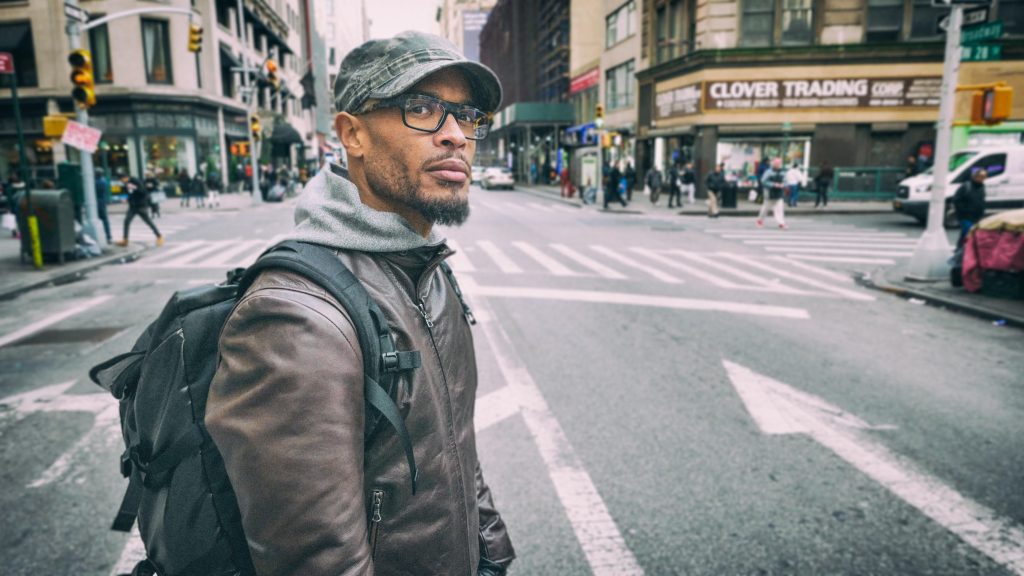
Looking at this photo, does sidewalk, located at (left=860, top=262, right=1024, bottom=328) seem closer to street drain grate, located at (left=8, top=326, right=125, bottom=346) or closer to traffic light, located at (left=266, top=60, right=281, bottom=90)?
street drain grate, located at (left=8, top=326, right=125, bottom=346)

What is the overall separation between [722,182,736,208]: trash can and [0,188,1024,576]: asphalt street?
1601 centimetres

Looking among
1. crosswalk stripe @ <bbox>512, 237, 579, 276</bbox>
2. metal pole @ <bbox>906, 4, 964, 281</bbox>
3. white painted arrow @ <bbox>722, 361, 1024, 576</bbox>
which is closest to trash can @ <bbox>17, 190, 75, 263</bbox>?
crosswalk stripe @ <bbox>512, 237, 579, 276</bbox>

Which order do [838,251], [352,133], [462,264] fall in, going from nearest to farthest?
[352,133] < [462,264] < [838,251]

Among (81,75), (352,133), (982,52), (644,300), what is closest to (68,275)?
(81,75)

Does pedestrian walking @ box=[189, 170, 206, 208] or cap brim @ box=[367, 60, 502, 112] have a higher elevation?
cap brim @ box=[367, 60, 502, 112]

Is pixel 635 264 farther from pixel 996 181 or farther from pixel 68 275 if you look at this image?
pixel 996 181

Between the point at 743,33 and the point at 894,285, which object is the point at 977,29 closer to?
the point at 894,285

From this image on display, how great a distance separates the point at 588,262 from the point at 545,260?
900 mm

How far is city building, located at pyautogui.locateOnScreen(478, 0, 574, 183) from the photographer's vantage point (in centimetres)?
5441

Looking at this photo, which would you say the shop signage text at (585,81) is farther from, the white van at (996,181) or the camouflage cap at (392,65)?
the camouflage cap at (392,65)

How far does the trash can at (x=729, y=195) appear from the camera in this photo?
26.0 m

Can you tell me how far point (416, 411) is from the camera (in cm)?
A: 147

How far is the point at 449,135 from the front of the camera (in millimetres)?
1652

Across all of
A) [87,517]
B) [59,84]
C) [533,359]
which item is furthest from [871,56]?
[59,84]
